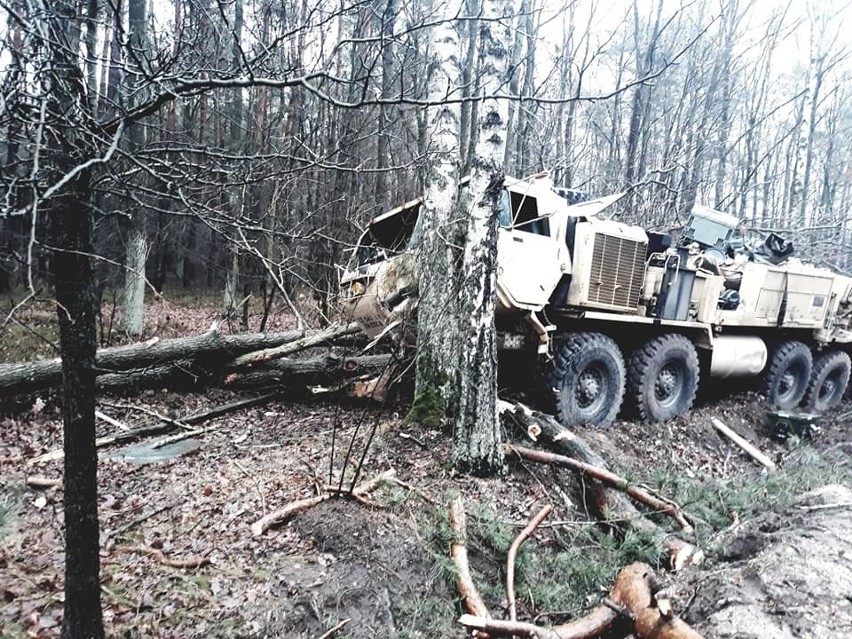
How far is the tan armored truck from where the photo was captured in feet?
20.5

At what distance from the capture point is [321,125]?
1012cm

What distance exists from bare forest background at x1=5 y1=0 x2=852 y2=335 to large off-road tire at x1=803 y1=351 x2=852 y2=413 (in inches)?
96.2

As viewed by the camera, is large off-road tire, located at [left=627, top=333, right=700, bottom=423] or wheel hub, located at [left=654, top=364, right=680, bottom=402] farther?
wheel hub, located at [left=654, top=364, right=680, bottom=402]

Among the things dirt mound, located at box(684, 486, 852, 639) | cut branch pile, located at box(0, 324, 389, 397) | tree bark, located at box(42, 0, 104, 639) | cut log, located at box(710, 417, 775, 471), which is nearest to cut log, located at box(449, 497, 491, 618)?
dirt mound, located at box(684, 486, 852, 639)

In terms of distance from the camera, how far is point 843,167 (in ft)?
79.2

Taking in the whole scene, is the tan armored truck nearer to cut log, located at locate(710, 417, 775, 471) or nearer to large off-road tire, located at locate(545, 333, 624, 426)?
large off-road tire, located at locate(545, 333, 624, 426)

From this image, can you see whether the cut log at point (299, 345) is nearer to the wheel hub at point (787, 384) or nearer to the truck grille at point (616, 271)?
the truck grille at point (616, 271)

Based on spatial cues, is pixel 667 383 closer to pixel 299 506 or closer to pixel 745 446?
pixel 745 446

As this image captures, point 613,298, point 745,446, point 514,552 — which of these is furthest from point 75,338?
point 745,446

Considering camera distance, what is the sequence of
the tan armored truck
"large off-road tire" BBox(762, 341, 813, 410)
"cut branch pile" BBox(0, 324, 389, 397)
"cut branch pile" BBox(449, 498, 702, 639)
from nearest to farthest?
"cut branch pile" BBox(449, 498, 702, 639)
the tan armored truck
"cut branch pile" BBox(0, 324, 389, 397)
"large off-road tire" BBox(762, 341, 813, 410)

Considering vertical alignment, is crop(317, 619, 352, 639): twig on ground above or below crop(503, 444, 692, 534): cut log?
below

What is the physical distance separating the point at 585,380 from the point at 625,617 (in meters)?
3.76

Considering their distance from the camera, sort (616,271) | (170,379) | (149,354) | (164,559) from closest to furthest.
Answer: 1. (164,559)
2. (616,271)
3. (149,354)
4. (170,379)

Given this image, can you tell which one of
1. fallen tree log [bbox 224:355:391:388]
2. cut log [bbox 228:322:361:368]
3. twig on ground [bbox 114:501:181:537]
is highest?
cut log [bbox 228:322:361:368]
